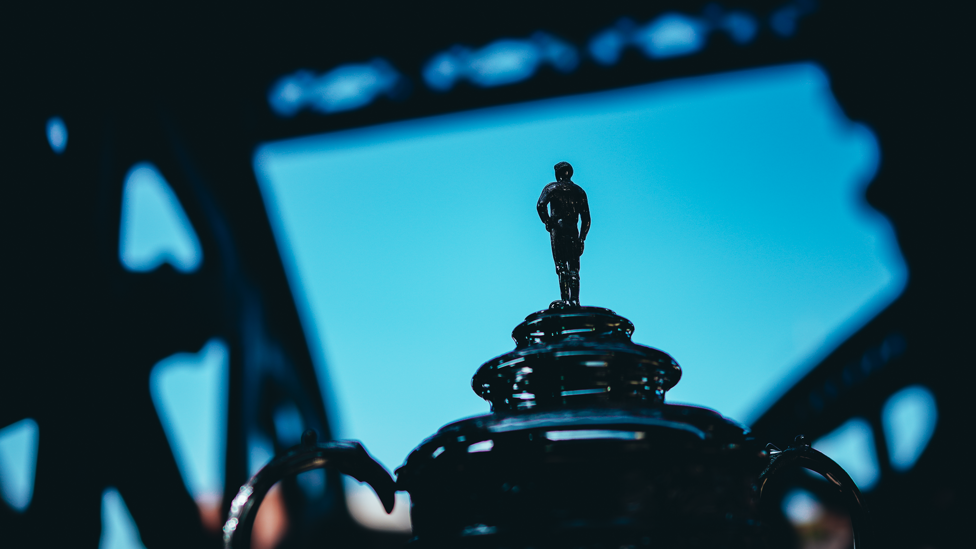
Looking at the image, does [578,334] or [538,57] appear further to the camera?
[538,57]

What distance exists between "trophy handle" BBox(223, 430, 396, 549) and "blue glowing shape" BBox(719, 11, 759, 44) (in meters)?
2.87

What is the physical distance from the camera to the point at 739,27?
2.94 metres

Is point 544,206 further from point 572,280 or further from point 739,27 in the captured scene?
point 739,27

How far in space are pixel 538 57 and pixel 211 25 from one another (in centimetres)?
131

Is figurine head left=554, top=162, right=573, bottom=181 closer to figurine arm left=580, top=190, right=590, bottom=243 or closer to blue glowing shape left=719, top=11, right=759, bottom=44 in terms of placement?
figurine arm left=580, top=190, right=590, bottom=243

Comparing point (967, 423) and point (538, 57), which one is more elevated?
point (538, 57)

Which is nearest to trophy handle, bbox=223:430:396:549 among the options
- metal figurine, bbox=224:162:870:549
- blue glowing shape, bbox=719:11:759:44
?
metal figurine, bbox=224:162:870:549

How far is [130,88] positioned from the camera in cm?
227

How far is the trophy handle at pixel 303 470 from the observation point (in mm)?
518

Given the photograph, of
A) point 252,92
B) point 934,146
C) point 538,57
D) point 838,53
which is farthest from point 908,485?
point 252,92

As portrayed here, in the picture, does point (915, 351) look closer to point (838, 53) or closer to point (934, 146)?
point (934, 146)

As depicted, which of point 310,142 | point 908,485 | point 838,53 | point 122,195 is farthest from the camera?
point 310,142

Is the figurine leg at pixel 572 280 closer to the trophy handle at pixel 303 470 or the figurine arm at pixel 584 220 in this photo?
the figurine arm at pixel 584 220

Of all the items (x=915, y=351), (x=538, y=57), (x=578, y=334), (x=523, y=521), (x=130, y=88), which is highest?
(x=538, y=57)
